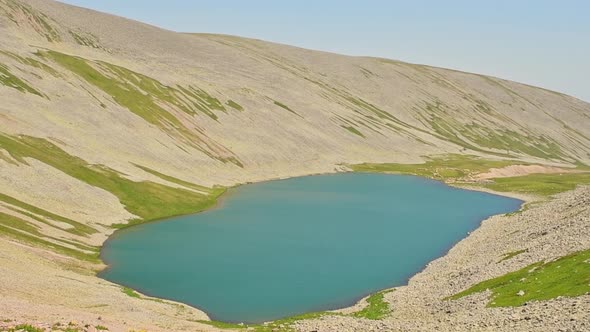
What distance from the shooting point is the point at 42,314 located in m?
40.3

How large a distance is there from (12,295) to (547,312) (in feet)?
153

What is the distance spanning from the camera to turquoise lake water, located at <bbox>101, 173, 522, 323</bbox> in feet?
226

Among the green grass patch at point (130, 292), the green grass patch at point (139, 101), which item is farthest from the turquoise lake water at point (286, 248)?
the green grass patch at point (139, 101)

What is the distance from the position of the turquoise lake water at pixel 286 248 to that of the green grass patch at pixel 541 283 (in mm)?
18195

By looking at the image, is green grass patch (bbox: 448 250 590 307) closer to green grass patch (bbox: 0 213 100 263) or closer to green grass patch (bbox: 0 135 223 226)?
green grass patch (bbox: 0 213 100 263)

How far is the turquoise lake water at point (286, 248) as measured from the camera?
2714 inches

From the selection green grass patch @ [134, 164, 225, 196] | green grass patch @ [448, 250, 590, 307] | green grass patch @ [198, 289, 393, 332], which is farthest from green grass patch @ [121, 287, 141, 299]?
green grass patch @ [134, 164, 225, 196]

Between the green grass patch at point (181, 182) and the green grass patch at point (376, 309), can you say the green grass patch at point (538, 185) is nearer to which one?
the green grass patch at point (181, 182)

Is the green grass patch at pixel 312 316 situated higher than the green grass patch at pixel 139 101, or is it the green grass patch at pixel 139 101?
the green grass patch at pixel 139 101

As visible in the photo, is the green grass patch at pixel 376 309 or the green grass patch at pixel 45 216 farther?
the green grass patch at pixel 45 216

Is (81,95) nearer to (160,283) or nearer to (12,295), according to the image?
(160,283)

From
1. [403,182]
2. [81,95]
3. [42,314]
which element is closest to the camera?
[42,314]

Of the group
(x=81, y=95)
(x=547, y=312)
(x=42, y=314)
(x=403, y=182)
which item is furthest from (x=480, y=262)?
(x=81, y=95)

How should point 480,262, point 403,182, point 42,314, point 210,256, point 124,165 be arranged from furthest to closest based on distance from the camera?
point 403,182, point 124,165, point 210,256, point 480,262, point 42,314
